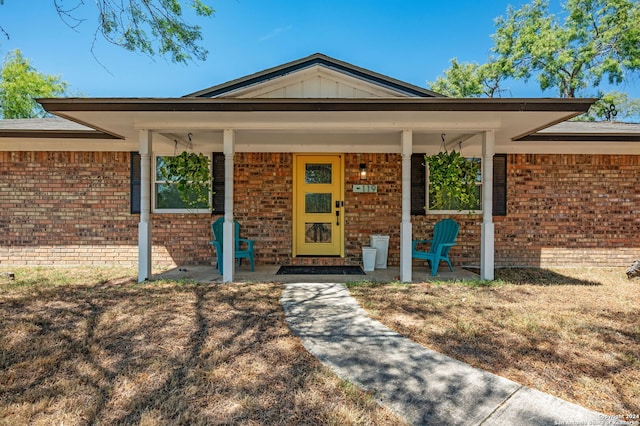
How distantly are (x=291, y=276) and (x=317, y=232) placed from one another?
1450 millimetres

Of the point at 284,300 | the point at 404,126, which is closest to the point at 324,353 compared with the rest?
the point at 284,300

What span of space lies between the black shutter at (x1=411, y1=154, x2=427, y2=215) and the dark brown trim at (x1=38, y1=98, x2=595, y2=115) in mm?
2225

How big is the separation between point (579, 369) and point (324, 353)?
174 centimetres

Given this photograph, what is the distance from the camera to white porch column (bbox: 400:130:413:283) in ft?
15.6

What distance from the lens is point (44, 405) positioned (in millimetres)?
1842

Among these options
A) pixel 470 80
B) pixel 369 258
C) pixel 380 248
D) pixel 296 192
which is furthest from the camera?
pixel 470 80

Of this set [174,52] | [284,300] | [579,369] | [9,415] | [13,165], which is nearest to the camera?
[9,415]

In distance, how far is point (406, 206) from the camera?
189 inches

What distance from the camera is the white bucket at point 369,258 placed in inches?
235

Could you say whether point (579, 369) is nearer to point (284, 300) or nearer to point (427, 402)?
point (427, 402)

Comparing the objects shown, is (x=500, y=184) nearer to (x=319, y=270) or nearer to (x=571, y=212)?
(x=571, y=212)

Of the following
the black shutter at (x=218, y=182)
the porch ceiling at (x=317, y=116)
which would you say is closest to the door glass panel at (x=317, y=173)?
the porch ceiling at (x=317, y=116)

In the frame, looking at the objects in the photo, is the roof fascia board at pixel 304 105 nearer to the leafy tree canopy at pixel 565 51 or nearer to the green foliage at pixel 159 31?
the green foliage at pixel 159 31

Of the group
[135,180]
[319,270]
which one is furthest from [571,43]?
[135,180]
